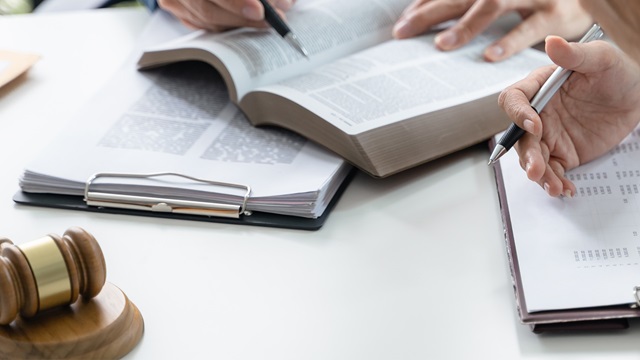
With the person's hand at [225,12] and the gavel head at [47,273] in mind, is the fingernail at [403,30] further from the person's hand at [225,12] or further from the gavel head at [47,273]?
the gavel head at [47,273]

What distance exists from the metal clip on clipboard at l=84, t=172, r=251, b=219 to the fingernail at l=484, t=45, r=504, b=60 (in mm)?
451

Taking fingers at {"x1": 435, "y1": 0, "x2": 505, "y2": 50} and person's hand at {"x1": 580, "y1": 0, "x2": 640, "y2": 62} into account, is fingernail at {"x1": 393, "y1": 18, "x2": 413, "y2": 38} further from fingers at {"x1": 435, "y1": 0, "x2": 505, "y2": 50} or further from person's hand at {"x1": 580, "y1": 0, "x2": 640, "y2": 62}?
person's hand at {"x1": 580, "y1": 0, "x2": 640, "y2": 62}

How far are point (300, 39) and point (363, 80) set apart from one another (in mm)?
177

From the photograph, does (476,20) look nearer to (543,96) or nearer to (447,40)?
(447,40)

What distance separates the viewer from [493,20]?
4.29 ft

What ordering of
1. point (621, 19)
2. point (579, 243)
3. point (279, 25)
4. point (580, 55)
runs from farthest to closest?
point (279, 25) < point (580, 55) < point (579, 243) < point (621, 19)

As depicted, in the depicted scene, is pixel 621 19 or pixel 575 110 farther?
pixel 575 110

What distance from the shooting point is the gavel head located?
0.74 m

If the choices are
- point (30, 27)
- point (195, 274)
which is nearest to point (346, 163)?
point (195, 274)

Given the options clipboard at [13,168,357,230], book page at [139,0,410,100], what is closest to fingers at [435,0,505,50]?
book page at [139,0,410,100]

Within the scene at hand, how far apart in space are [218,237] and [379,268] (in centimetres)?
19

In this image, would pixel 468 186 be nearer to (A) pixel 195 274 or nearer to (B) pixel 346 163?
(B) pixel 346 163

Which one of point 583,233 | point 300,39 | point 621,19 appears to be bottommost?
point 583,233

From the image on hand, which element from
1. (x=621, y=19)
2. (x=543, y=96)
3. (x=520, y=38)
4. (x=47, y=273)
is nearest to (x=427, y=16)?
(x=520, y=38)
